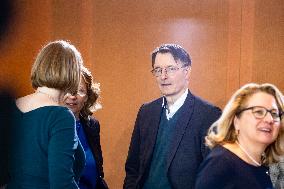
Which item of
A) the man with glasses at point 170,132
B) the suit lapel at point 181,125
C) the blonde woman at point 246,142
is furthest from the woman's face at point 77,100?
the blonde woman at point 246,142

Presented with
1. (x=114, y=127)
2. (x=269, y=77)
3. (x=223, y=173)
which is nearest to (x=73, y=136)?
(x=223, y=173)

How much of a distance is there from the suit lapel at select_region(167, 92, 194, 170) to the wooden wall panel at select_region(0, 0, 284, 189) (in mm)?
828

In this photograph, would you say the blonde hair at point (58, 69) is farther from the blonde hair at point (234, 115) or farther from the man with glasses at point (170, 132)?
the man with glasses at point (170, 132)

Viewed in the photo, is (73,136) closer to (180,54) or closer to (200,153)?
(200,153)

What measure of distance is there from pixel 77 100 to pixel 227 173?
986 mm

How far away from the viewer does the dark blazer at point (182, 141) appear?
6.21 ft

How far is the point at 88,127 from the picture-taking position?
2037 mm

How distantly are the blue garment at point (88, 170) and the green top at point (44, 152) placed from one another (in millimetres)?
681

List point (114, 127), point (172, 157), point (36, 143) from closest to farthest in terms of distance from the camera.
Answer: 1. point (36, 143)
2. point (172, 157)
3. point (114, 127)

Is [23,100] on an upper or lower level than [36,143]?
upper

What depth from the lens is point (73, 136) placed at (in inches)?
47.4

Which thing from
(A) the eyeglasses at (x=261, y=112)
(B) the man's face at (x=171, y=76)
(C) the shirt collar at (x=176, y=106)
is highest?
(B) the man's face at (x=171, y=76)

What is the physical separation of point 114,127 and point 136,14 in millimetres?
888

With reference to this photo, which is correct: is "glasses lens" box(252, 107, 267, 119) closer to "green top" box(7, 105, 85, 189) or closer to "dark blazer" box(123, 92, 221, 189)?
"dark blazer" box(123, 92, 221, 189)
